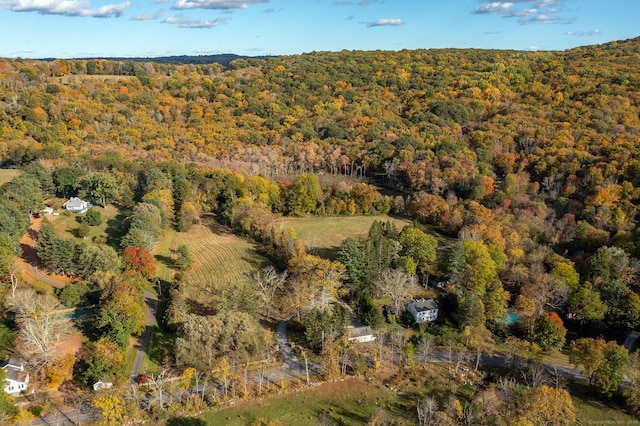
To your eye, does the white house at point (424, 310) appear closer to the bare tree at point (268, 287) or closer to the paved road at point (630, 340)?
the bare tree at point (268, 287)

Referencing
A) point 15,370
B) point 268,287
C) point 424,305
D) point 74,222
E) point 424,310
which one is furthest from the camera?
point 74,222

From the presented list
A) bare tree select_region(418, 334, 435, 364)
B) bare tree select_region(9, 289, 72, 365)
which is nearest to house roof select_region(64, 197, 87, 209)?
bare tree select_region(9, 289, 72, 365)

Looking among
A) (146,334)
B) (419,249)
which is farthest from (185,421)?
(419,249)

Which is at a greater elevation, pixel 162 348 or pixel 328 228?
pixel 328 228

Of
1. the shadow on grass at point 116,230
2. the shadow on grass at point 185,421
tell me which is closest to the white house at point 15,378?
the shadow on grass at point 185,421

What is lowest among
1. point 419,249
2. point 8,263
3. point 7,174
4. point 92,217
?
point 419,249

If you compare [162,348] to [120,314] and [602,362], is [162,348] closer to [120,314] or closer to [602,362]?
[120,314]

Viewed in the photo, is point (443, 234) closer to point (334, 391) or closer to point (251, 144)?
point (334, 391)
